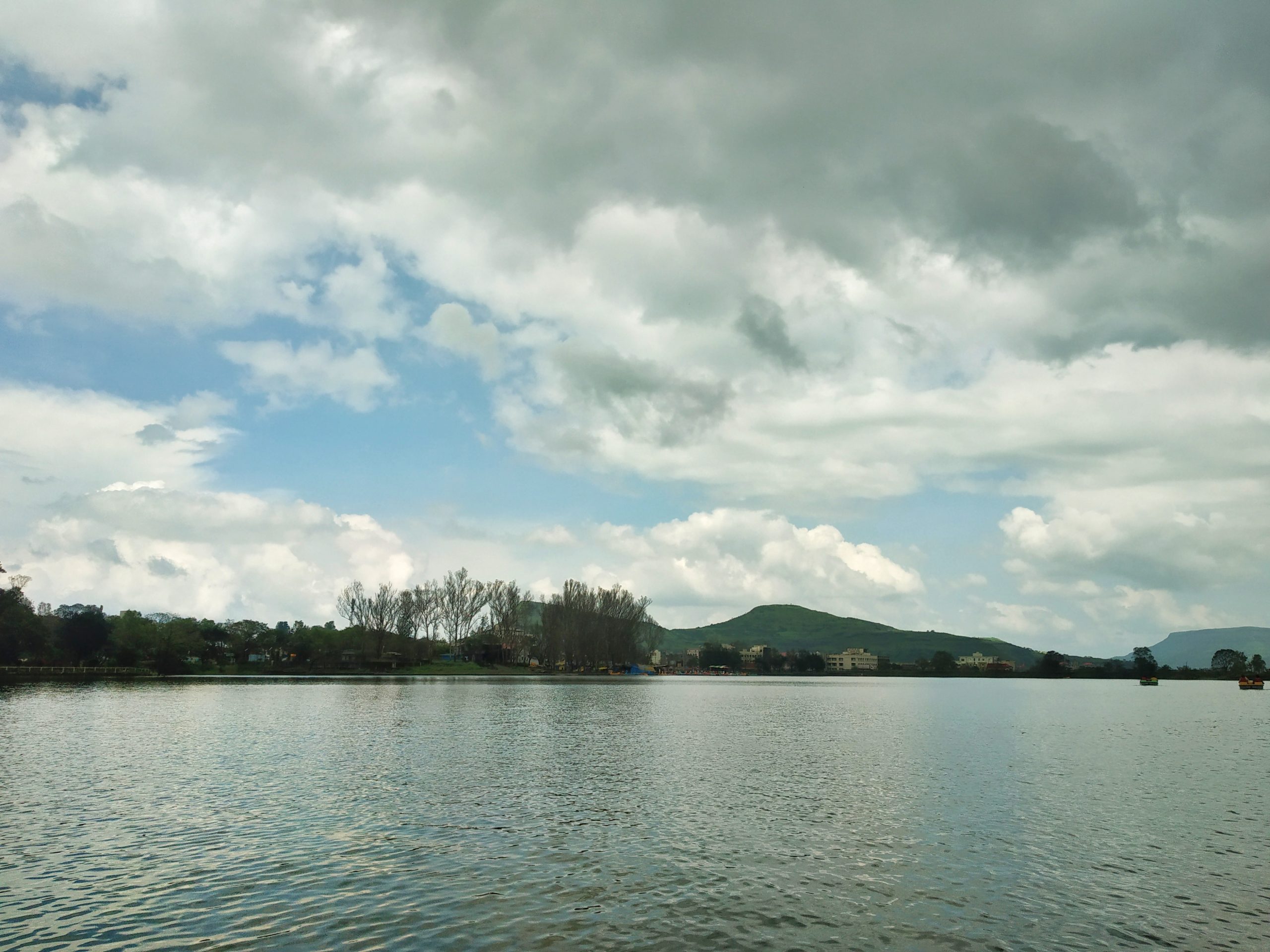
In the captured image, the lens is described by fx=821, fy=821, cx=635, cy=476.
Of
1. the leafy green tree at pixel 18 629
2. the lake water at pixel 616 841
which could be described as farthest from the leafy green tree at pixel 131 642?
the lake water at pixel 616 841

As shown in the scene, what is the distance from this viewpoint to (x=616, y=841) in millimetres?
26844

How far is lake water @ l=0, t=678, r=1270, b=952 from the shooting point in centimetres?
1844

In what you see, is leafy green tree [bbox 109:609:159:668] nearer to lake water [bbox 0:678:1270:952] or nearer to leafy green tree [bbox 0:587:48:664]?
leafy green tree [bbox 0:587:48:664]

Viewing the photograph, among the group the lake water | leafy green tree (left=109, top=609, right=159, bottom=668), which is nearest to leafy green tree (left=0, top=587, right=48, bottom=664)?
leafy green tree (left=109, top=609, right=159, bottom=668)

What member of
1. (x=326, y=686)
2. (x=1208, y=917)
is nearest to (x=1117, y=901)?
(x=1208, y=917)

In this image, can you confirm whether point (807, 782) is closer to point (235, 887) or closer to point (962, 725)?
point (235, 887)

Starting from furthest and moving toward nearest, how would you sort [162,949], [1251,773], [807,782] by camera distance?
[1251,773] → [807,782] → [162,949]

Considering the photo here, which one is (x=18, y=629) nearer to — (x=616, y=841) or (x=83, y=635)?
(x=83, y=635)

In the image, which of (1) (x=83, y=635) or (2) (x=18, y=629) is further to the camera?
(1) (x=83, y=635)

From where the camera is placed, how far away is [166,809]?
30.2m

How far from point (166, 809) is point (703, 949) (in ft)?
75.3

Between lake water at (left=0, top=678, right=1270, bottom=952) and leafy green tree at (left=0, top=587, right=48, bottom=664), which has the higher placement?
leafy green tree at (left=0, top=587, right=48, bottom=664)

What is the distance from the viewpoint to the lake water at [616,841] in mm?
18438

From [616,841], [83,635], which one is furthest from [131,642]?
[616,841]
